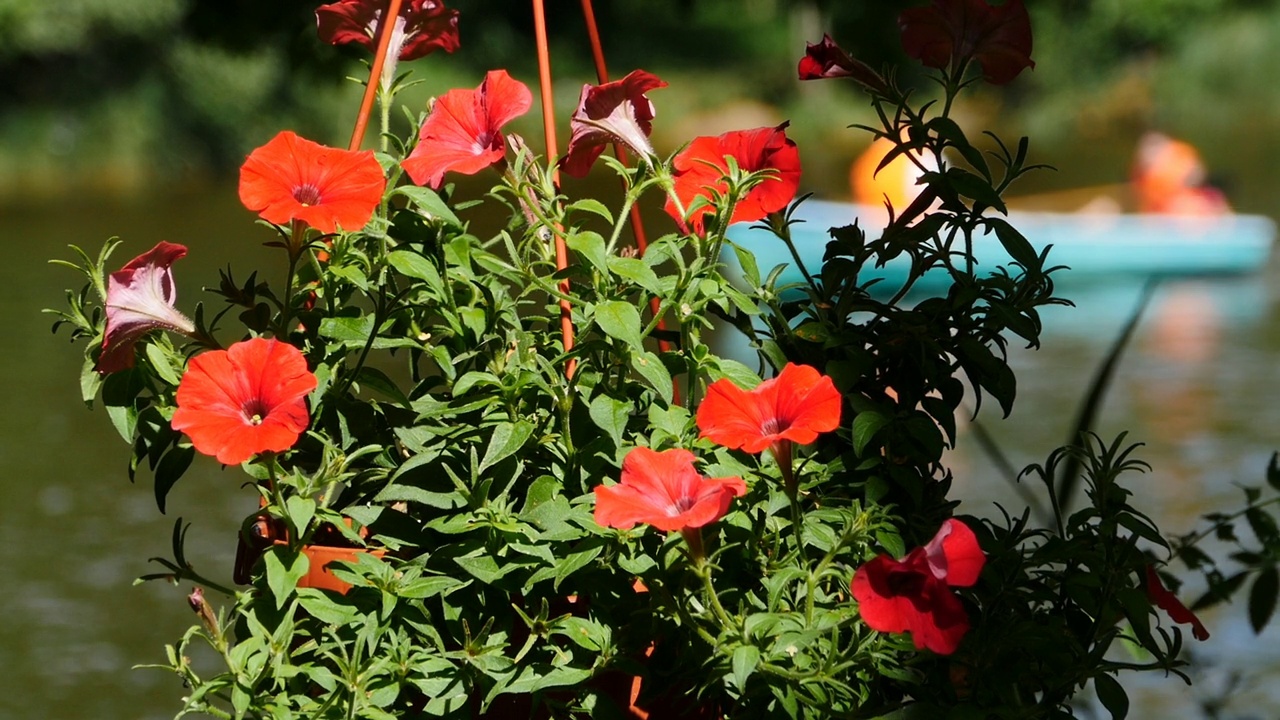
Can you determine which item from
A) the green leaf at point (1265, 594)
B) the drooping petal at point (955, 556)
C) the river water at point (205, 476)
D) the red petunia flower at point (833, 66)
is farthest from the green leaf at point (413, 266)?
the river water at point (205, 476)

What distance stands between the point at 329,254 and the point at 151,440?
8.2 inches

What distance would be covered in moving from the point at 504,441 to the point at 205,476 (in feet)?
19.9

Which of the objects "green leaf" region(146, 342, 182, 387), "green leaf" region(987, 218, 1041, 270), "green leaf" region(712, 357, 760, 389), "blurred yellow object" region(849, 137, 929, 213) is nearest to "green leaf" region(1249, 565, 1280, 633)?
"green leaf" region(987, 218, 1041, 270)

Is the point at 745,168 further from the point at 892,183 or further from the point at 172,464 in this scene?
the point at 892,183

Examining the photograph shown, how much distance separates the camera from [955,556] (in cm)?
111

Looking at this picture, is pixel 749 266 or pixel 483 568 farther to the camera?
pixel 749 266

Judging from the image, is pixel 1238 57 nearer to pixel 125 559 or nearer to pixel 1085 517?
pixel 125 559

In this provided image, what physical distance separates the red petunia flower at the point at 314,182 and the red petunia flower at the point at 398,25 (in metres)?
0.27

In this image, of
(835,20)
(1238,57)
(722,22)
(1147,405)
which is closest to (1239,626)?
(835,20)

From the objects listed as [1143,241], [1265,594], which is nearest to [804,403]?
[1265,594]

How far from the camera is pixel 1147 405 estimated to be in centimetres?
792

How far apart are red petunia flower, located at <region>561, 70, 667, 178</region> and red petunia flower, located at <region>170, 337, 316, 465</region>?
321 mm

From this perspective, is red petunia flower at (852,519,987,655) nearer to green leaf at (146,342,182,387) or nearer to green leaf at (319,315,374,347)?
green leaf at (319,315,374,347)

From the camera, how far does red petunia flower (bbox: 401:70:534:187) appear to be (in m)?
1.31
